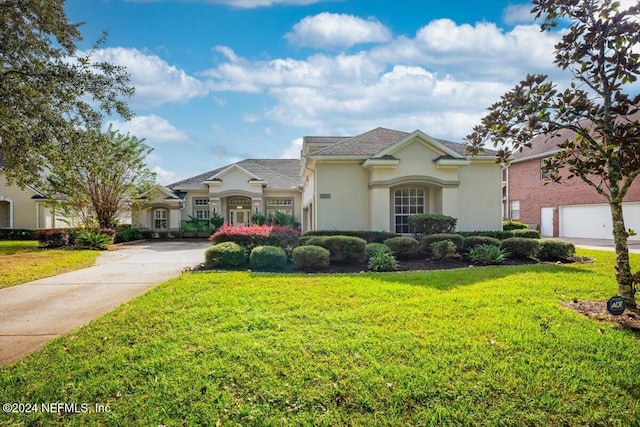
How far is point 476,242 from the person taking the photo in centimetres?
1231

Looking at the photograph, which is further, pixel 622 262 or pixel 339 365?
pixel 622 262

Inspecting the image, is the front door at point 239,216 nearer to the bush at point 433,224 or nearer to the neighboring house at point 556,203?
the bush at point 433,224

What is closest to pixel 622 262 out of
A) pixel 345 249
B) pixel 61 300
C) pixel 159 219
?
pixel 345 249

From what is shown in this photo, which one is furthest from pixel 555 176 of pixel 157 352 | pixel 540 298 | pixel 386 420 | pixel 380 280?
pixel 157 352

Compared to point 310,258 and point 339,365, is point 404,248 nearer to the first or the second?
point 310,258

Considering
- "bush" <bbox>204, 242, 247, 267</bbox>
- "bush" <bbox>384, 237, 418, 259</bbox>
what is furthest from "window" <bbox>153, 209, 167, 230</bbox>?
"bush" <bbox>384, 237, 418, 259</bbox>

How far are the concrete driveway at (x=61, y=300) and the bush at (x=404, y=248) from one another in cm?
710


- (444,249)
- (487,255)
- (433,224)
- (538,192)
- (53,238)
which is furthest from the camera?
(538,192)

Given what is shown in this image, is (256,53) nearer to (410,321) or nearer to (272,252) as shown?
(272,252)

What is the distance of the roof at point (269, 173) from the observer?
29.1 meters

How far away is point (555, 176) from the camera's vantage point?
22.4 feet

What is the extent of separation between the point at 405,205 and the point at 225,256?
9.27 m

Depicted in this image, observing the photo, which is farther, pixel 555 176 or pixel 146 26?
pixel 146 26

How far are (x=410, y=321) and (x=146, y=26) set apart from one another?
11463mm
